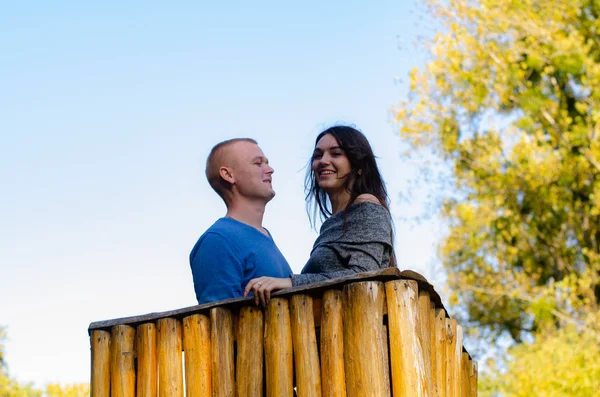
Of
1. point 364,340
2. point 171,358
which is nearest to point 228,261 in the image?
point 171,358

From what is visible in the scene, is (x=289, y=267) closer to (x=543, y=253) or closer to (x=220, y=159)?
(x=220, y=159)

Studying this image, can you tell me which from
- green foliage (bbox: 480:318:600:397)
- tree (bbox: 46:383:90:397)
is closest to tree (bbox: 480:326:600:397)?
green foliage (bbox: 480:318:600:397)

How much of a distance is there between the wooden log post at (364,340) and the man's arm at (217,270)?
849 millimetres

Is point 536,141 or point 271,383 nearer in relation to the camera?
point 271,383

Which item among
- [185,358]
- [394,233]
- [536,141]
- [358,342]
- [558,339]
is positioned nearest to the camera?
[358,342]

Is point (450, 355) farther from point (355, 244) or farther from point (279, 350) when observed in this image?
point (279, 350)

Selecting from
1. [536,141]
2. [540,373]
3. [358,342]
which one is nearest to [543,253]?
[536,141]

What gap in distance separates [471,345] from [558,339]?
3206 millimetres

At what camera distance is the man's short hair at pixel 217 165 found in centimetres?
454

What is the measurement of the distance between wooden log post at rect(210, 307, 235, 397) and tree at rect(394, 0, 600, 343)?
11069mm

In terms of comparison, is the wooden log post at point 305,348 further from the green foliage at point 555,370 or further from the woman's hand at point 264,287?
the green foliage at point 555,370

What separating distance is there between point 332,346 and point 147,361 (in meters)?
0.95

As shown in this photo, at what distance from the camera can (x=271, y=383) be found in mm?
3541

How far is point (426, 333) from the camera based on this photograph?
354 centimetres
